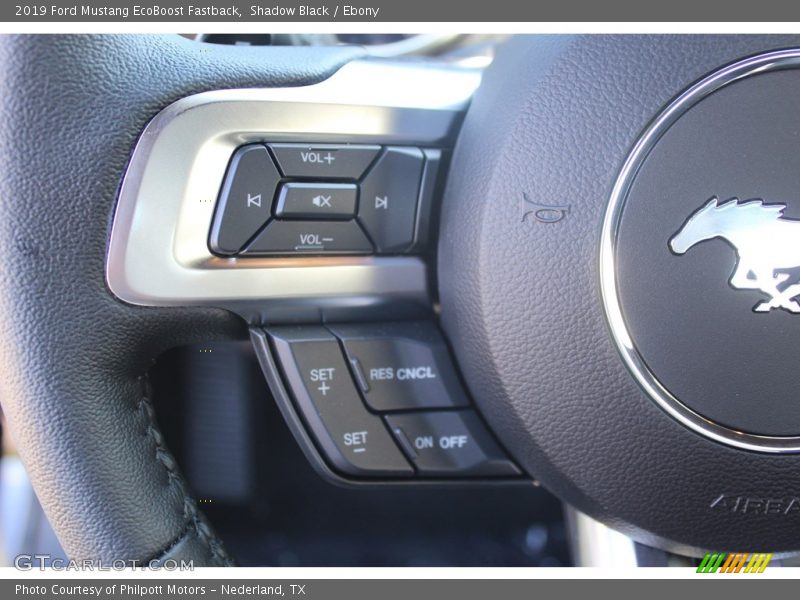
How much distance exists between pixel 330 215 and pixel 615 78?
28 centimetres

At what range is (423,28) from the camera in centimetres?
77

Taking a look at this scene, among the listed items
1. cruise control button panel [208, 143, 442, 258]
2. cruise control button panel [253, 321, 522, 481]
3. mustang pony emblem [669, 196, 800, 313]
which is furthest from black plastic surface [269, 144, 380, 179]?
mustang pony emblem [669, 196, 800, 313]

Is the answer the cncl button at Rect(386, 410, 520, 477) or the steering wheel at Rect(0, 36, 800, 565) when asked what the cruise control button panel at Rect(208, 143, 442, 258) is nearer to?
the steering wheel at Rect(0, 36, 800, 565)

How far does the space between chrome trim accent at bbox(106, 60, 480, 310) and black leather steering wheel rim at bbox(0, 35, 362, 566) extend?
0.05 ft

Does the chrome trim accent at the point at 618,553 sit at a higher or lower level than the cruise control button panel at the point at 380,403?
lower

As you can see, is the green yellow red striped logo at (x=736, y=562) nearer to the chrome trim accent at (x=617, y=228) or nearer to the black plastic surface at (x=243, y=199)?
the chrome trim accent at (x=617, y=228)

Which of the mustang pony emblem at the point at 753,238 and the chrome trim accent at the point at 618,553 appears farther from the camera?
the chrome trim accent at the point at 618,553

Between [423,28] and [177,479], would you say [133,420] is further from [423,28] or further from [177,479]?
[423,28]

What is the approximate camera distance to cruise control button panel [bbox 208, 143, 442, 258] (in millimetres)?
686

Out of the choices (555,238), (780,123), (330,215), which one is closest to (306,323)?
(330,215)

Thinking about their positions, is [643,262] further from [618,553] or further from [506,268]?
[618,553]

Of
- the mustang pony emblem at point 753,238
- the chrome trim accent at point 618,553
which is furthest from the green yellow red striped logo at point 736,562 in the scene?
the mustang pony emblem at point 753,238

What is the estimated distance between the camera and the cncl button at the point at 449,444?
757 mm

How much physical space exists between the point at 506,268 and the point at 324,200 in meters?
0.18
